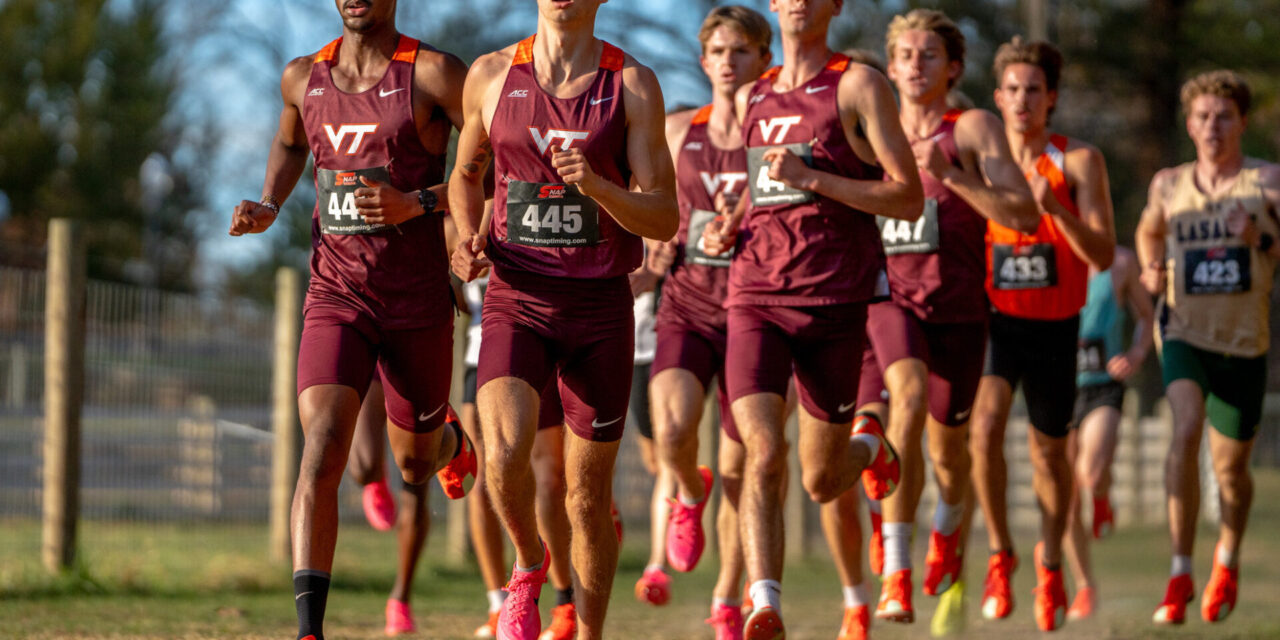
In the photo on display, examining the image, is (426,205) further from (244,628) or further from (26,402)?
(26,402)

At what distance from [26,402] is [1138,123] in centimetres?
2447

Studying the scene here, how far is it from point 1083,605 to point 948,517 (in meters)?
2.14

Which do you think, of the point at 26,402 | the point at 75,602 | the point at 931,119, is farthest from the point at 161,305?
the point at 931,119

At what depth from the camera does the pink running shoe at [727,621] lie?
757 centimetres

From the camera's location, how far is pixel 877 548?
29.3 ft

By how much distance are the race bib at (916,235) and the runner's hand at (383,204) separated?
2977mm

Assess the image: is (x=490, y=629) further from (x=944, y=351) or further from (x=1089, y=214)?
(x=1089, y=214)

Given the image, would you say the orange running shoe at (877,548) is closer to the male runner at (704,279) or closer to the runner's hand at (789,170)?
the male runner at (704,279)

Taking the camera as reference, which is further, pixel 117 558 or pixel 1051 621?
pixel 117 558

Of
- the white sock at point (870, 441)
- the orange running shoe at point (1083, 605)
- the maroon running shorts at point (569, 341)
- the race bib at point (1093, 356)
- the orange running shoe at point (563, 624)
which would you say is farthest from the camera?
the race bib at point (1093, 356)

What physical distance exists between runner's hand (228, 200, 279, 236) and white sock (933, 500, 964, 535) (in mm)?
4175

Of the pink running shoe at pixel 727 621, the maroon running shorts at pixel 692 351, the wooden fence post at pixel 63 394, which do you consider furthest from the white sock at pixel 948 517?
the wooden fence post at pixel 63 394

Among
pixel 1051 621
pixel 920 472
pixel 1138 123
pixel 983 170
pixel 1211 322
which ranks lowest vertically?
pixel 1051 621

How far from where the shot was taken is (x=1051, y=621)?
29.4 feet
